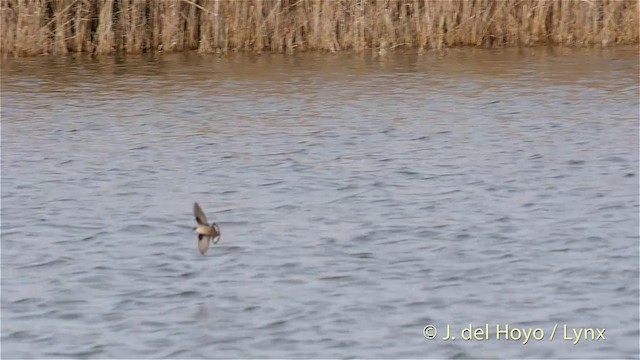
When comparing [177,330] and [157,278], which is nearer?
[177,330]

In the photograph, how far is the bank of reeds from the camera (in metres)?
13.0

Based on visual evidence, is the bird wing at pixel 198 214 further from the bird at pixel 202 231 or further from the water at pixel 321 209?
the water at pixel 321 209

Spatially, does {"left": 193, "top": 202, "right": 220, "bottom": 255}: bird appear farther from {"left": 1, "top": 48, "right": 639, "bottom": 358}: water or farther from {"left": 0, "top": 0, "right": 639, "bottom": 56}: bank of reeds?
{"left": 0, "top": 0, "right": 639, "bottom": 56}: bank of reeds

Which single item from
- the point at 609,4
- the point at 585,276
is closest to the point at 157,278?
the point at 585,276

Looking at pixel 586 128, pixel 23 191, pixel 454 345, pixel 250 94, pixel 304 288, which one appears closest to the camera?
pixel 454 345

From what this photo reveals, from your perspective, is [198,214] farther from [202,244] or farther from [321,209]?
[321,209]

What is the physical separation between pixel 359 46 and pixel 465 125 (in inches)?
147

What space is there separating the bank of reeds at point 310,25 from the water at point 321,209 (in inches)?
33.5

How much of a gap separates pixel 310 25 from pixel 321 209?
6318 mm

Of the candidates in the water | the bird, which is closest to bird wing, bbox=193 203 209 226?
the bird

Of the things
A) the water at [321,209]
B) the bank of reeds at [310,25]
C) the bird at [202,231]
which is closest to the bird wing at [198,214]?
the bird at [202,231]

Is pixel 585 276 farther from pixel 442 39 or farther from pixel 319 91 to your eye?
pixel 442 39

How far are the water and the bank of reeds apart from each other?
0.85m

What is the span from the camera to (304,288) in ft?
18.5
